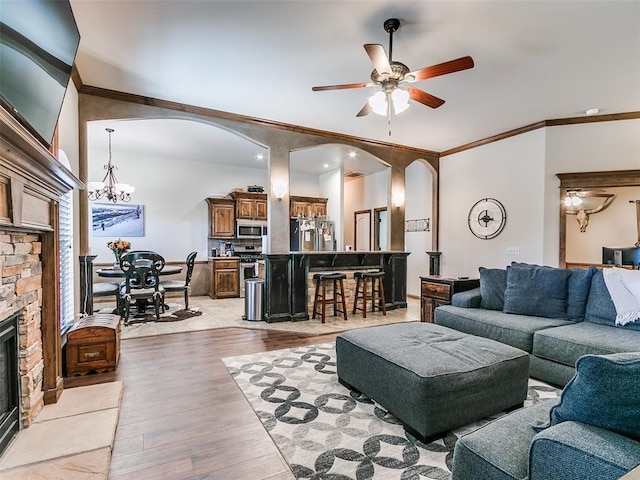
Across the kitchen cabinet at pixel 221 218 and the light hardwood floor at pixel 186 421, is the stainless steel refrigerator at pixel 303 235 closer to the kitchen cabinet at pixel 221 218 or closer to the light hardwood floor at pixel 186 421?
the kitchen cabinet at pixel 221 218

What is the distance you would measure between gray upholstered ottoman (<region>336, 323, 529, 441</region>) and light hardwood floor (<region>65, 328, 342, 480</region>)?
0.80 m

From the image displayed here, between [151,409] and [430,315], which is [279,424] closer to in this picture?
[151,409]

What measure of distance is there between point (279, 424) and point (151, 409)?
3.23 feet

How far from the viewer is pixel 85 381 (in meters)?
2.91

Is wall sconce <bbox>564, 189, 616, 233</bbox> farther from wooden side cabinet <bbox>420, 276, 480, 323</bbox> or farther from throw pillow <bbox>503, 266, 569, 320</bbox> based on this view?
throw pillow <bbox>503, 266, 569, 320</bbox>

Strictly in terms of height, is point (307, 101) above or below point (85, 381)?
above

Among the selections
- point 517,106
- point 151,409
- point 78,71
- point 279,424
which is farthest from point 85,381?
point 517,106

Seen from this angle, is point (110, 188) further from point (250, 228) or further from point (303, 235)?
point (303, 235)

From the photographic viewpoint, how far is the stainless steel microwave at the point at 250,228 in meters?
7.75

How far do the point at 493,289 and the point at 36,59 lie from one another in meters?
4.17

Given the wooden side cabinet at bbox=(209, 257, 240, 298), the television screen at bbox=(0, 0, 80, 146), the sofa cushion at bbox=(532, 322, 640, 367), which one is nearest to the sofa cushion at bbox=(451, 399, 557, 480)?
the sofa cushion at bbox=(532, 322, 640, 367)

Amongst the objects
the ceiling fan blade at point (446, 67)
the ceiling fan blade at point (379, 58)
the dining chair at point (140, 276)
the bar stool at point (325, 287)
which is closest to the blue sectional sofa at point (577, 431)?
the ceiling fan blade at point (446, 67)

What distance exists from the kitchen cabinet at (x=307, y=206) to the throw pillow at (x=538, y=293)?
221 inches

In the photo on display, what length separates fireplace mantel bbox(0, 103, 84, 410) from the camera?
163cm
